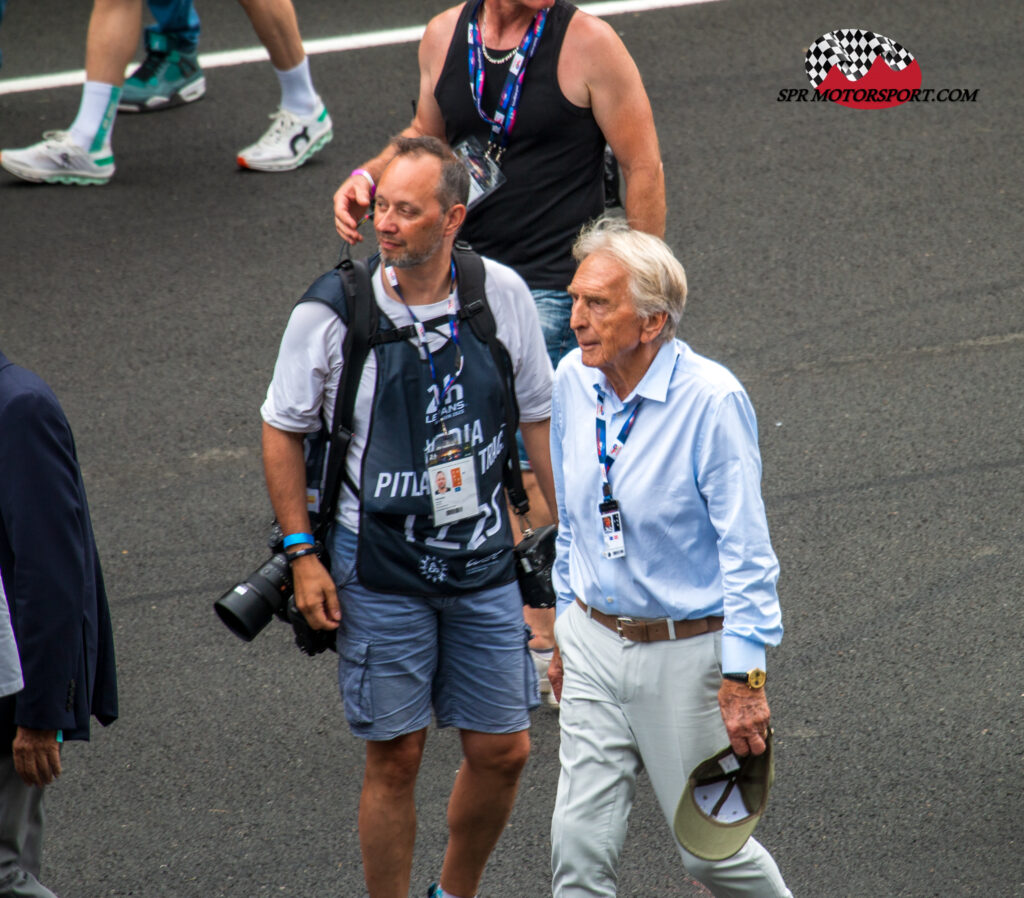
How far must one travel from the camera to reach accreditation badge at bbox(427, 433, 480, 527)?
3.59 m

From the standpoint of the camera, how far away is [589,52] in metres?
4.42

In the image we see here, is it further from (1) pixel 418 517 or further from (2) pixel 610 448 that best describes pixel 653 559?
(1) pixel 418 517

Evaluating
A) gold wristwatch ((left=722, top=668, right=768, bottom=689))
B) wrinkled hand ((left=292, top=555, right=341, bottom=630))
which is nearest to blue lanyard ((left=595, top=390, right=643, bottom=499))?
gold wristwatch ((left=722, top=668, right=768, bottom=689))

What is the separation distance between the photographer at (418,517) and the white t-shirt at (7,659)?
81 cm

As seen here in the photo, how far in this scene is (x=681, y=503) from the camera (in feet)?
10.8

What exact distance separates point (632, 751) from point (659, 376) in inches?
34.9

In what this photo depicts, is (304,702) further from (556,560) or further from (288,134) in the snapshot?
(288,134)

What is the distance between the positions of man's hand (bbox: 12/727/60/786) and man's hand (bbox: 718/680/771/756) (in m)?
1.48

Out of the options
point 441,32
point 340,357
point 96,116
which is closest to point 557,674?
point 340,357

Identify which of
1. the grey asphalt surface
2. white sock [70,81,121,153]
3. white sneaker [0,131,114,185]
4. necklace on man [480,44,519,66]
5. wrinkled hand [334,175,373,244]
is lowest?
the grey asphalt surface

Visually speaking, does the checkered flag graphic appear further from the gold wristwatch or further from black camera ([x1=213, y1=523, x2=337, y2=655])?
the gold wristwatch

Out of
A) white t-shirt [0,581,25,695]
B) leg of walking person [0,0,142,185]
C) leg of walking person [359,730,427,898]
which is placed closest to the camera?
white t-shirt [0,581,25,695]

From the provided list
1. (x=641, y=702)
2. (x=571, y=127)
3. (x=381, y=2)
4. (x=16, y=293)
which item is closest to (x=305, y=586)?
(x=641, y=702)

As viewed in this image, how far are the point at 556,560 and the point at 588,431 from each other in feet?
1.35
